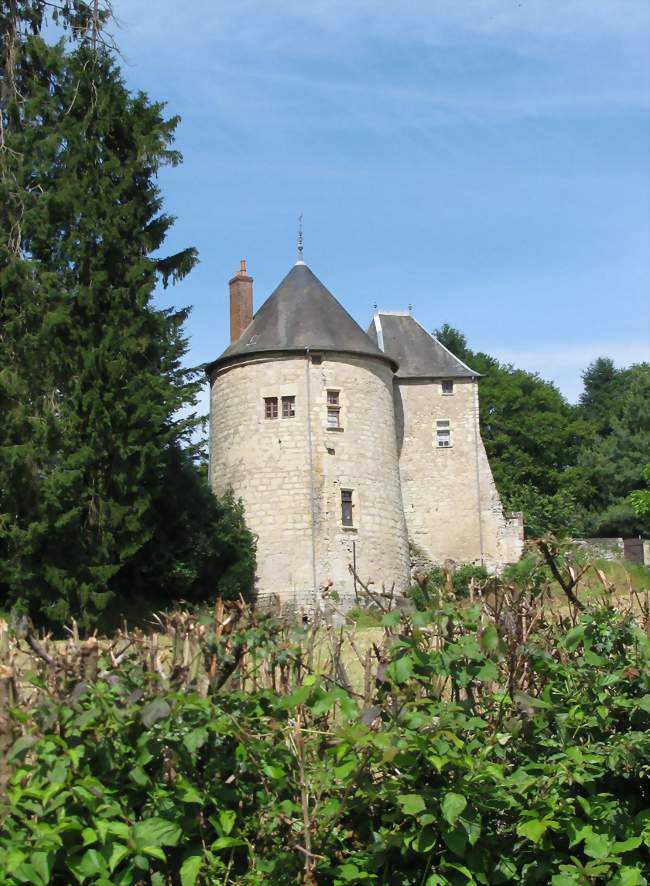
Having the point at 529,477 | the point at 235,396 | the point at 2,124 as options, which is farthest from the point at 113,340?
the point at 529,477

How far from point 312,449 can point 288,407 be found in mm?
1261

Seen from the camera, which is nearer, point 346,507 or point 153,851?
point 153,851

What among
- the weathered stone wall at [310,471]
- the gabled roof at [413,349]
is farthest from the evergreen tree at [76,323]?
the gabled roof at [413,349]

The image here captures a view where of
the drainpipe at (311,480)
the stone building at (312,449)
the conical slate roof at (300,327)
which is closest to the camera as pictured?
the drainpipe at (311,480)

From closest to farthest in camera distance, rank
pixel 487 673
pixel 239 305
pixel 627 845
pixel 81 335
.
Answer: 1. pixel 627 845
2. pixel 487 673
3. pixel 81 335
4. pixel 239 305

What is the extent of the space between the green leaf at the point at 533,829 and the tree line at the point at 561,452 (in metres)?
38.6

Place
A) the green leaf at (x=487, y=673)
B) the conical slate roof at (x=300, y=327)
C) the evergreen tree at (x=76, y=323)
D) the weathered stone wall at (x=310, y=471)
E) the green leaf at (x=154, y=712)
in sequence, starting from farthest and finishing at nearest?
the conical slate roof at (x=300, y=327) < the weathered stone wall at (x=310, y=471) < the evergreen tree at (x=76, y=323) < the green leaf at (x=487, y=673) < the green leaf at (x=154, y=712)

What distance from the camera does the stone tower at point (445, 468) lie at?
34406mm

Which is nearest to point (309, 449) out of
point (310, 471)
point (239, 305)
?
point (310, 471)

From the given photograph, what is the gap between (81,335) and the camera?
71.6ft

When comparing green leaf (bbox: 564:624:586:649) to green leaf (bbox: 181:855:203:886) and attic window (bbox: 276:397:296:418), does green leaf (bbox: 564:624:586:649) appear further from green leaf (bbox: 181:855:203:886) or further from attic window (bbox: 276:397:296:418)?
attic window (bbox: 276:397:296:418)

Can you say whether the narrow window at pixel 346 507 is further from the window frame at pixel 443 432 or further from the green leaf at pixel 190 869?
the green leaf at pixel 190 869

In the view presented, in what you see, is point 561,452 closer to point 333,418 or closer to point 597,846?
point 333,418

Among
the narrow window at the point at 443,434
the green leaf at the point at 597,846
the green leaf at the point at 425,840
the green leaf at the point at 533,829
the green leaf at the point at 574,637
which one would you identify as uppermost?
the narrow window at the point at 443,434
